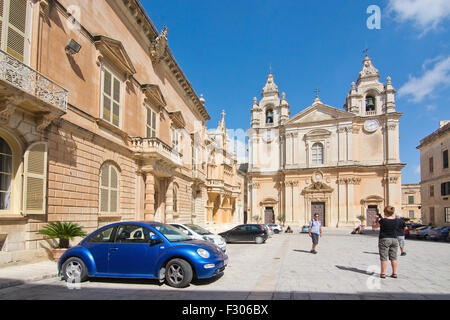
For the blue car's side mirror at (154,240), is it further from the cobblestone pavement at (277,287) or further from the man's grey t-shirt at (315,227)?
the man's grey t-shirt at (315,227)

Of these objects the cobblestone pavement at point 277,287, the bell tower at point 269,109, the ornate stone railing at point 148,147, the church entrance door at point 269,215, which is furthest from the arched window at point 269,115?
the cobblestone pavement at point 277,287

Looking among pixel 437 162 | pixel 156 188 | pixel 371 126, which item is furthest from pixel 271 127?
pixel 156 188

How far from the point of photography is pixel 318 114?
43969mm

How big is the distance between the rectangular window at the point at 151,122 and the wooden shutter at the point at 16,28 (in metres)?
8.71

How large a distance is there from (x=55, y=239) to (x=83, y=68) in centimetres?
632

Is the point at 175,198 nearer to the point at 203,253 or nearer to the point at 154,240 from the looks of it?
the point at 154,240

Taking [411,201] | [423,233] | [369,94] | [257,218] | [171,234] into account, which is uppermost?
[369,94]

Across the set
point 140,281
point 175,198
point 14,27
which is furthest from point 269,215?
point 14,27

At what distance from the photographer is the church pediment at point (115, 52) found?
496 inches

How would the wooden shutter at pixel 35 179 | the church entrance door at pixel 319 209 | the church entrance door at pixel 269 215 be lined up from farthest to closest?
the church entrance door at pixel 269 215, the church entrance door at pixel 319 209, the wooden shutter at pixel 35 179

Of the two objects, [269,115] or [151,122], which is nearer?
[151,122]

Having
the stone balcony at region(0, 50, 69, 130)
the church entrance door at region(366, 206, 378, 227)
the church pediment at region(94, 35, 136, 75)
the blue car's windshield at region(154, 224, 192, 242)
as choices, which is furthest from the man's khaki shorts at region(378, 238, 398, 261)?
the church entrance door at region(366, 206, 378, 227)

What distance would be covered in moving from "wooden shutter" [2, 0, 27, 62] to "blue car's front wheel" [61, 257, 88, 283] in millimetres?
5870

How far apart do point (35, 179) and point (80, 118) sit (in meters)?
3.18
